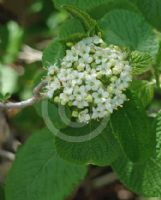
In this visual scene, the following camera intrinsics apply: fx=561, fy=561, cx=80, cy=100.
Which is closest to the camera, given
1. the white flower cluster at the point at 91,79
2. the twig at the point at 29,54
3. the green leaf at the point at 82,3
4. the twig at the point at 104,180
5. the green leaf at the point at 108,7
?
the white flower cluster at the point at 91,79

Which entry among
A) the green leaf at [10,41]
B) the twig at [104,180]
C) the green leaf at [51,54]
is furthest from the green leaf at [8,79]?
the green leaf at [51,54]

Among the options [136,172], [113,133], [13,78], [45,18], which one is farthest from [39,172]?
[45,18]

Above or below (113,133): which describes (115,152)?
below

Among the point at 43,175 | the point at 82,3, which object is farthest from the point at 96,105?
the point at 43,175

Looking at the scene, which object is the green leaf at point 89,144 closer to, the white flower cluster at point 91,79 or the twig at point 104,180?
the white flower cluster at point 91,79

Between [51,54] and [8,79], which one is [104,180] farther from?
[51,54]

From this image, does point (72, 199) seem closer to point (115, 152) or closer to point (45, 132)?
point (45, 132)

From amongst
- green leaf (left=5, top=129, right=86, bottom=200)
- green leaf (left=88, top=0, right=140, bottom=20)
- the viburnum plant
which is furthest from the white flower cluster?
green leaf (left=88, top=0, right=140, bottom=20)
